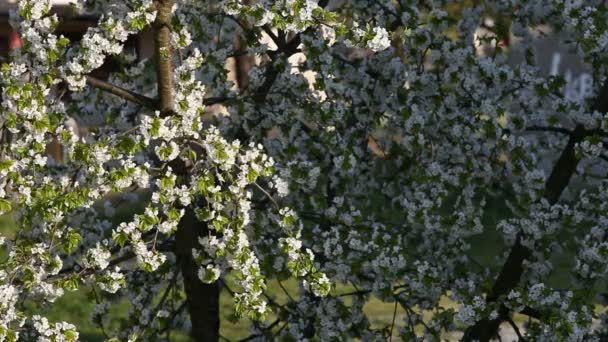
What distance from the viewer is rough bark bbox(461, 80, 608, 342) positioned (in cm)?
500

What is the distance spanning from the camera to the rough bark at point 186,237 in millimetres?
4301

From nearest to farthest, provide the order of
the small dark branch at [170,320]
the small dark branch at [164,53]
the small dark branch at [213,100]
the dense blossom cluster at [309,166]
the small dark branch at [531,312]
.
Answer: the dense blossom cluster at [309,166]
the small dark branch at [164,53]
the small dark branch at [213,100]
the small dark branch at [531,312]
the small dark branch at [170,320]

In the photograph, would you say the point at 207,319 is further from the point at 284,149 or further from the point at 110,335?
the point at 284,149

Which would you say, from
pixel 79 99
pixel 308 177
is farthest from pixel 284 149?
pixel 79 99

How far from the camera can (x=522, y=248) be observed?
199 inches

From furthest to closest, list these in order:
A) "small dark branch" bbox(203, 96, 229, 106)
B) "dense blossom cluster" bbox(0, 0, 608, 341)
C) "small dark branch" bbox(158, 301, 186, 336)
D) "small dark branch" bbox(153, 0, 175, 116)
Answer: "small dark branch" bbox(158, 301, 186, 336) → "small dark branch" bbox(203, 96, 229, 106) → "small dark branch" bbox(153, 0, 175, 116) → "dense blossom cluster" bbox(0, 0, 608, 341)

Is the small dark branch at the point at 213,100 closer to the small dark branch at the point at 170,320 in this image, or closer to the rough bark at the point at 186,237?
the rough bark at the point at 186,237

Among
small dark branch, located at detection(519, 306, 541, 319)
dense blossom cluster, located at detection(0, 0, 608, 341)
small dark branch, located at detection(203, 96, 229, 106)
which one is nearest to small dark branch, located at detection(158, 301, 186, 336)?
dense blossom cluster, located at detection(0, 0, 608, 341)

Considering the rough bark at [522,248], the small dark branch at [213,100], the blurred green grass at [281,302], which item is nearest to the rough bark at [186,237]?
the small dark branch at [213,100]

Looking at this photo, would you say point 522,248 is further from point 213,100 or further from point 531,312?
point 213,100

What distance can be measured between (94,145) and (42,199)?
0.85ft

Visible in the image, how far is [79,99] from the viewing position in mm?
5289

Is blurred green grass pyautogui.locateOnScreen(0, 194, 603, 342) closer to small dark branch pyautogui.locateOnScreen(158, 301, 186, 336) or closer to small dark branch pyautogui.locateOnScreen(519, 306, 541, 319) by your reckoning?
small dark branch pyautogui.locateOnScreen(158, 301, 186, 336)

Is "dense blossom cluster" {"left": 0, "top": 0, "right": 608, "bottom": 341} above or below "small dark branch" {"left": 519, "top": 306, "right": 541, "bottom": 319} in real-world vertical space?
above
